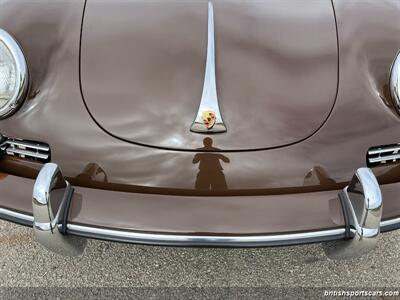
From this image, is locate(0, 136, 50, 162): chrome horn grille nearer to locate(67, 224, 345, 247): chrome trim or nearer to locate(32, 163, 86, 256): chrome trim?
locate(32, 163, 86, 256): chrome trim

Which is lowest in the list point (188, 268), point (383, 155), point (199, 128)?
point (188, 268)

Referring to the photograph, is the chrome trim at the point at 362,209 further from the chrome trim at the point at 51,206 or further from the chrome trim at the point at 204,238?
the chrome trim at the point at 51,206

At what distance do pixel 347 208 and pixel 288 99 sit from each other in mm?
466

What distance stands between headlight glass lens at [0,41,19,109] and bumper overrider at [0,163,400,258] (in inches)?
13.4

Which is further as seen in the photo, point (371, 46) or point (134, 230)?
point (371, 46)

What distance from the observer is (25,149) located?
69.5 inches

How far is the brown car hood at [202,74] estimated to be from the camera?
166 cm

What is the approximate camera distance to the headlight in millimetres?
1697

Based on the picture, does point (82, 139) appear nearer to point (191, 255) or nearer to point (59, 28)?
point (59, 28)

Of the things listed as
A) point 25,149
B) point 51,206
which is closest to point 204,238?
point 51,206

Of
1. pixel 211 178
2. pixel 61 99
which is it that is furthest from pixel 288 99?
pixel 61 99

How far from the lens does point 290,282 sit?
216cm

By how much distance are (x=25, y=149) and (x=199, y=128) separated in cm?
72

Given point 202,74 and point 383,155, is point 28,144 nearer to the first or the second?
point 202,74
